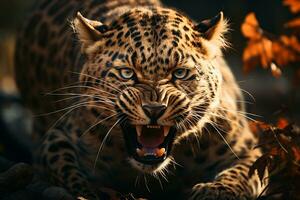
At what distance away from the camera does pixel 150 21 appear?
22.4ft

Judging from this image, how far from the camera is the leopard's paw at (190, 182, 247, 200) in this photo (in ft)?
21.7

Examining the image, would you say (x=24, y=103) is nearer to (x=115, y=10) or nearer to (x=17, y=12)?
(x=115, y=10)

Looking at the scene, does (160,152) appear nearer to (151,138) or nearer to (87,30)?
(151,138)

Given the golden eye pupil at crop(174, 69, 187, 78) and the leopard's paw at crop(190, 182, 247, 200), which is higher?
the golden eye pupil at crop(174, 69, 187, 78)

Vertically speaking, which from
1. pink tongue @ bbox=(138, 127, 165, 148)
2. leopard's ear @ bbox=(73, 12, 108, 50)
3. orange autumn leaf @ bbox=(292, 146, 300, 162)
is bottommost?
orange autumn leaf @ bbox=(292, 146, 300, 162)

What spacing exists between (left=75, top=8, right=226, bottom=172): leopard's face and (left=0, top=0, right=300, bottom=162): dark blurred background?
2926mm

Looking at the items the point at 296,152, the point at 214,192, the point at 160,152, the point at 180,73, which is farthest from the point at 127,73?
the point at 296,152

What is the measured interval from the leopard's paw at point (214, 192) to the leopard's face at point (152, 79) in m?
0.37

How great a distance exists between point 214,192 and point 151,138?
72cm

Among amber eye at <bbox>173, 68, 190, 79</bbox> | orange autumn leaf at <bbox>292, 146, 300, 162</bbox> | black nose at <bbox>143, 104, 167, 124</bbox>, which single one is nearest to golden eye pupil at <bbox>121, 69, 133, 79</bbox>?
amber eye at <bbox>173, 68, 190, 79</bbox>

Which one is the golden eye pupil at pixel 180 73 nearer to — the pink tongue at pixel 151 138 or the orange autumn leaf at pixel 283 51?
the pink tongue at pixel 151 138

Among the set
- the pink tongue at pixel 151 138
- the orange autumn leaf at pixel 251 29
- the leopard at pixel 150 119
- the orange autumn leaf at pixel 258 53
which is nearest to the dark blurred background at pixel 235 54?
the leopard at pixel 150 119

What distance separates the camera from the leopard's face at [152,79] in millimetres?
6359

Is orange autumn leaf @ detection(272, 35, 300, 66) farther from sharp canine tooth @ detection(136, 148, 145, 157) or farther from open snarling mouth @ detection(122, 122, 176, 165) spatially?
sharp canine tooth @ detection(136, 148, 145, 157)
